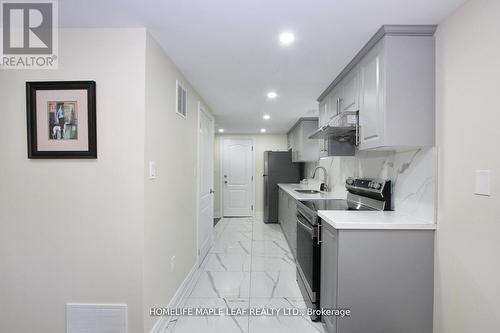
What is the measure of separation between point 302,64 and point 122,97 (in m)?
1.54

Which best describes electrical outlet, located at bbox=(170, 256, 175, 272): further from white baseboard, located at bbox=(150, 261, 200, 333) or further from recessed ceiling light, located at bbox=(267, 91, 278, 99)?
recessed ceiling light, located at bbox=(267, 91, 278, 99)

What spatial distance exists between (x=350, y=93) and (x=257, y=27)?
1.09 metres

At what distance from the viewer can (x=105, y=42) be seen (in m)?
1.65

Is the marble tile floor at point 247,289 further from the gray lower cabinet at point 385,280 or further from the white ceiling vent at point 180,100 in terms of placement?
the white ceiling vent at point 180,100

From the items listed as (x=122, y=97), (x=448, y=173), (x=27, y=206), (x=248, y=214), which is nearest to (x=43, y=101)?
(x=122, y=97)

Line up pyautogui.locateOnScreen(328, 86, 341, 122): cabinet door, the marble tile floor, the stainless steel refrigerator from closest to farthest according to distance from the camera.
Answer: the marble tile floor, pyautogui.locateOnScreen(328, 86, 341, 122): cabinet door, the stainless steel refrigerator

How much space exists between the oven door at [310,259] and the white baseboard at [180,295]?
122 centimetres

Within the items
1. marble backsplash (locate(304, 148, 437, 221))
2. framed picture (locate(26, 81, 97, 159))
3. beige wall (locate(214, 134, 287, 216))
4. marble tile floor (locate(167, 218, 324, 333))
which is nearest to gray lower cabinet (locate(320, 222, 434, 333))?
marble backsplash (locate(304, 148, 437, 221))

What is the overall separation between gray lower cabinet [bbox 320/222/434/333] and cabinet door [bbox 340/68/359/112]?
110 centimetres

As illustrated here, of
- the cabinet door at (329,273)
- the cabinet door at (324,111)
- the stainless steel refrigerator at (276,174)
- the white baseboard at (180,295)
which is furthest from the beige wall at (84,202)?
the stainless steel refrigerator at (276,174)

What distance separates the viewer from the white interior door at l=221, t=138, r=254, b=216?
21.1ft

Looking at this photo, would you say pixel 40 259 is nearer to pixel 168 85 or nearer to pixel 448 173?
pixel 168 85

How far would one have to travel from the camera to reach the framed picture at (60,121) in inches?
64.4

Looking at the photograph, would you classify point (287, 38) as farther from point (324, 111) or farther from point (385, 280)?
point (385, 280)
